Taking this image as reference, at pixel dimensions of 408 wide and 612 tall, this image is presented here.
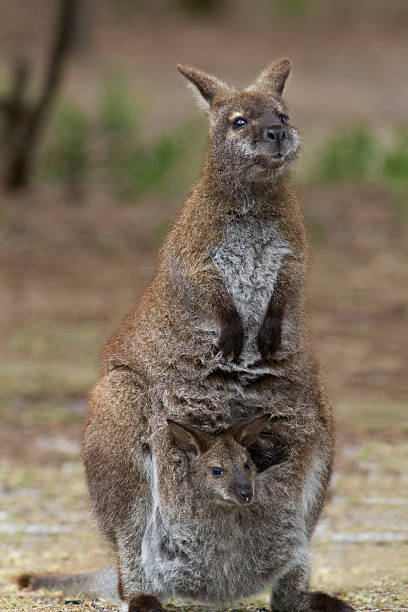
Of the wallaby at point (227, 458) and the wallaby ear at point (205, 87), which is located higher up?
the wallaby ear at point (205, 87)

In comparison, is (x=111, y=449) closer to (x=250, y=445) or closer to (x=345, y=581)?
(x=250, y=445)

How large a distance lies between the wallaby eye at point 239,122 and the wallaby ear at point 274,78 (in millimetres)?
294

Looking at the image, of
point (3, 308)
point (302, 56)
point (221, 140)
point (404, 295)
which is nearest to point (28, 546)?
point (221, 140)

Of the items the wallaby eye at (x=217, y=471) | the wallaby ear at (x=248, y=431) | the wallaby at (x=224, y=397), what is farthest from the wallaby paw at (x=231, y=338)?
the wallaby eye at (x=217, y=471)

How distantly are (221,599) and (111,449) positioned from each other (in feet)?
2.79

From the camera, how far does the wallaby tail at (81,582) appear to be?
219 inches

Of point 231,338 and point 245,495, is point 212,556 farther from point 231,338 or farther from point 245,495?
point 231,338

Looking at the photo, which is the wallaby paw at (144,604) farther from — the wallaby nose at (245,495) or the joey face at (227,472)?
the wallaby nose at (245,495)

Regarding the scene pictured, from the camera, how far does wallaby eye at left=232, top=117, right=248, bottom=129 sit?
5363 mm

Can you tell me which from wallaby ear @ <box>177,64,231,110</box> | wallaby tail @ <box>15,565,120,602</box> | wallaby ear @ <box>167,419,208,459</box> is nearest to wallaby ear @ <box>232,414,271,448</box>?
wallaby ear @ <box>167,419,208,459</box>

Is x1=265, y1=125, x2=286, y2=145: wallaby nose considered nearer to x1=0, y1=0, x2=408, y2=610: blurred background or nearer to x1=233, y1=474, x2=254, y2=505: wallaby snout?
x1=0, y1=0, x2=408, y2=610: blurred background

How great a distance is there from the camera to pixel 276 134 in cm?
521

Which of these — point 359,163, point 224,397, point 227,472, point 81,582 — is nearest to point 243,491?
point 227,472

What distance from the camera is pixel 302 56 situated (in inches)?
1177
